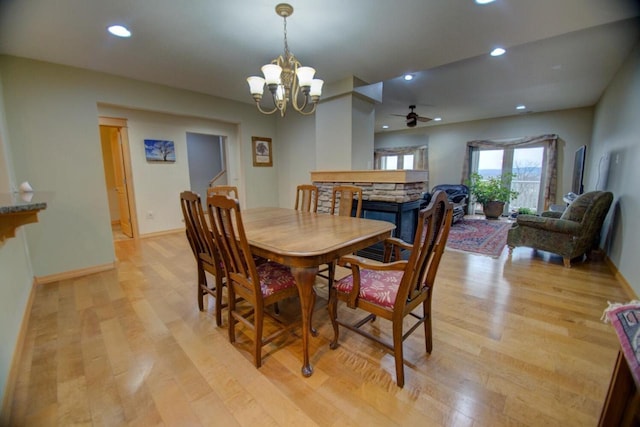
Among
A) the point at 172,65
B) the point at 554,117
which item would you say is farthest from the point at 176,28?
the point at 554,117

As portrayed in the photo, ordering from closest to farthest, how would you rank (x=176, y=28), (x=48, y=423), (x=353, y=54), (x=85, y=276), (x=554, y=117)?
1. (x=48, y=423)
2. (x=176, y=28)
3. (x=353, y=54)
4. (x=85, y=276)
5. (x=554, y=117)

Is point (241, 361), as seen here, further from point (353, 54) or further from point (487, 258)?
point (487, 258)

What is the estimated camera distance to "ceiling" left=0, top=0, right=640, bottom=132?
2.03 m

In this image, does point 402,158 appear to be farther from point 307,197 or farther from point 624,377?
point 624,377

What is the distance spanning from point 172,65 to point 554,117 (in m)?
7.73

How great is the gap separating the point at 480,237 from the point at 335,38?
4042mm

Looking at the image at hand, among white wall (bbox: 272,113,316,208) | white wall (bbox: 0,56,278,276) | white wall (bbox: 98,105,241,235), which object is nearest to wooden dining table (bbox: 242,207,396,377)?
white wall (bbox: 0,56,278,276)

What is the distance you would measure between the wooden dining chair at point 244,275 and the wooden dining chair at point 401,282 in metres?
0.36

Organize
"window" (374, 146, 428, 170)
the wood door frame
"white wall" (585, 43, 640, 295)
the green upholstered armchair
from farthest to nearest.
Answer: "window" (374, 146, 428, 170) → the wood door frame → the green upholstered armchair → "white wall" (585, 43, 640, 295)

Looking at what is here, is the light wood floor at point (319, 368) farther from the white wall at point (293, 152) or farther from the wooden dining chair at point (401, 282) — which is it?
the white wall at point (293, 152)

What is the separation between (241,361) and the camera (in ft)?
5.32

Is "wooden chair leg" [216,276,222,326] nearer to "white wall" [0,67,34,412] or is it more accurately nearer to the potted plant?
"white wall" [0,67,34,412]

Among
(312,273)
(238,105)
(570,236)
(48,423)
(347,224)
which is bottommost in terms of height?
(48,423)

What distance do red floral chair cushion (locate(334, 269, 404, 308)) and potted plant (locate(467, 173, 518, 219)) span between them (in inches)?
245
